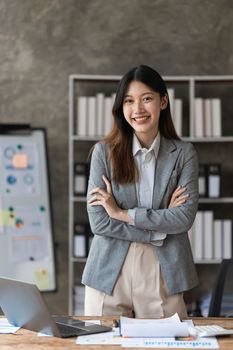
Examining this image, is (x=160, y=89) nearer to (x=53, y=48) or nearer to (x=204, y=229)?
(x=204, y=229)

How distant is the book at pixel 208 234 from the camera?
517cm

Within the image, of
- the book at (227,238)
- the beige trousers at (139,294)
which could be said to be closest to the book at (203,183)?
the book at (227,238)

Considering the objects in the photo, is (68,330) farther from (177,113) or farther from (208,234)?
(177,113)

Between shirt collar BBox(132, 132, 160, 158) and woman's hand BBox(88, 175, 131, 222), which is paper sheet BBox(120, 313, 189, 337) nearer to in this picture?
woman's hand BBox(88, 175, 131, 222)

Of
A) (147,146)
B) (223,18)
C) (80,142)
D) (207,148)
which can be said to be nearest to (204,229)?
(207,148)

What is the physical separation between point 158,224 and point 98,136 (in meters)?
2.42

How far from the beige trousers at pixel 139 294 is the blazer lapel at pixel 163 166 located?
27cm

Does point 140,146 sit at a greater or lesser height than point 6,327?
greater

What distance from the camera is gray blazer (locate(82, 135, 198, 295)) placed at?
2.88 m

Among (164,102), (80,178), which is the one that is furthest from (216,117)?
(164,102)

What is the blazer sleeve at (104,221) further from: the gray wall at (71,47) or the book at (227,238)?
the gray wall at (71,47)

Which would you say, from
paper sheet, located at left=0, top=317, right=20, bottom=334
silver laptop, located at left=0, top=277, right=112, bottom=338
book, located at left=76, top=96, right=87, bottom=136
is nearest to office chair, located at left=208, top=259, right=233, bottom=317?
silver laptop, located at left=0, top=277, right=112, bottom=338

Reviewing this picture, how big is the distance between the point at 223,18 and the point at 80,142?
1533 mm

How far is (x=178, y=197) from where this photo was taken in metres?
3.05
